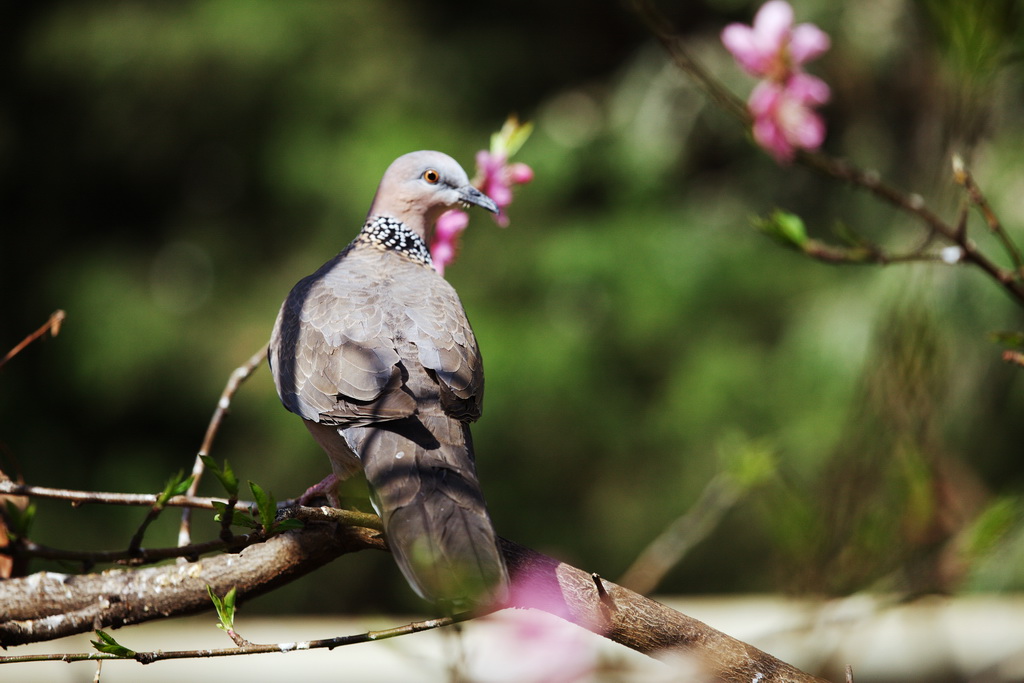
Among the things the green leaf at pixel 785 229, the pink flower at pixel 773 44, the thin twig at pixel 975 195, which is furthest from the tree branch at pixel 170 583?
the pink flower at pixel 773 44

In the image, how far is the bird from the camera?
4.21ft

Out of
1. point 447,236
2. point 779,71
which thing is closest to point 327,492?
point 447,236

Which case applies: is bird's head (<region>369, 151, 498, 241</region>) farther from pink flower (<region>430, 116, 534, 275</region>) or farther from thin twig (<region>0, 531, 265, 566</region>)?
thin twig (<region>0, 531, 265, 566</region>)

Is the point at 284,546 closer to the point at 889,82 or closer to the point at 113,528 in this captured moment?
the point at 889,82

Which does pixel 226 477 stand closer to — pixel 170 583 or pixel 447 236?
pixel 170 583

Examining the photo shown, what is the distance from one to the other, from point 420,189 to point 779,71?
0.71 meters

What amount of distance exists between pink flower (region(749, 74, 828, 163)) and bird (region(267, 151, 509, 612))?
48 cm

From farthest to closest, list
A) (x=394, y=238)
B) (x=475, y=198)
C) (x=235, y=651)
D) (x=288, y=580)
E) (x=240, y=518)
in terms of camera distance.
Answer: (x=394, y=238), (x=475, y=198), (x=288, y=580), (x=240, y=518), (x=235, y=651)

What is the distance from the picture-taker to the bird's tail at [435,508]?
124 cm

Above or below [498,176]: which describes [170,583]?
below

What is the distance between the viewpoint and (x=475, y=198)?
6.47 feet

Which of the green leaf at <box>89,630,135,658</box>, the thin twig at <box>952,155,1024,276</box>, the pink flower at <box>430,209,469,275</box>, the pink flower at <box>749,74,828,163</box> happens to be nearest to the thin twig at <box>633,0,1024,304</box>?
the thin twig at <box>952,155,1024,276</box>

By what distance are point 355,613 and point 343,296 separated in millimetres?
5034

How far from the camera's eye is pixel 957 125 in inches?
61.9
